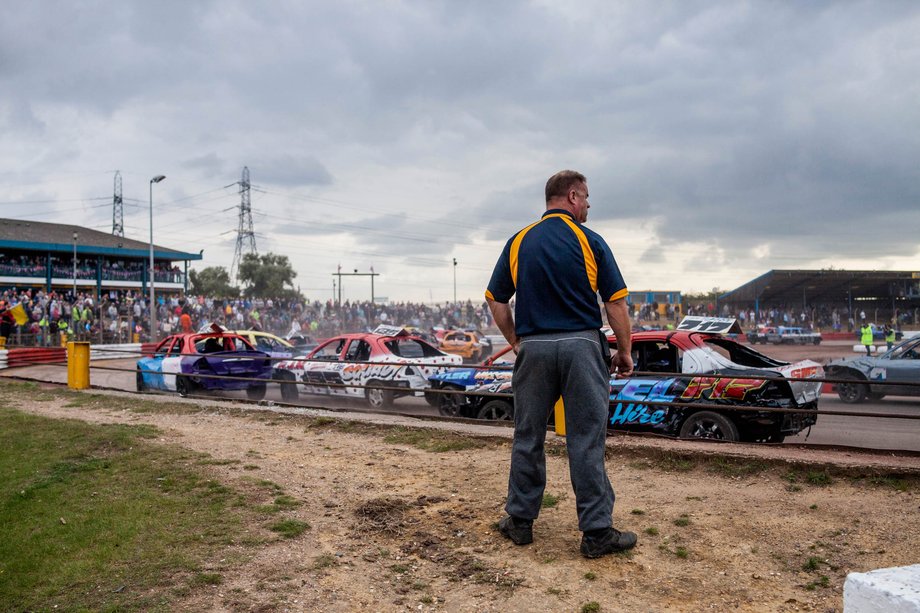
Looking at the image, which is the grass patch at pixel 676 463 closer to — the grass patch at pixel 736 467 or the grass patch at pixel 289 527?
the grass patch at pixel 736 467

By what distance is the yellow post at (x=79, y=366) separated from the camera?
45.2 feet

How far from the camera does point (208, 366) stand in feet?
43.3

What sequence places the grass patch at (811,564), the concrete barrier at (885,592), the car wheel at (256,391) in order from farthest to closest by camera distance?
the car wheel at (256,391), the grass patch at (811,564), the concrete barrier at (885,592)

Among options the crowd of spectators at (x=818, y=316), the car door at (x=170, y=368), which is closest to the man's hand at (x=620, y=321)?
the car door at (x=170, y=368)


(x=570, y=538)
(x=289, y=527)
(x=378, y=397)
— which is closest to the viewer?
(x=570, y=538)

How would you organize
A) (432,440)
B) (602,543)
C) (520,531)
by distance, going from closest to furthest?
(602,543) → (520,531) → (432,440)

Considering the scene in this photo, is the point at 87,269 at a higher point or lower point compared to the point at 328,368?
higher

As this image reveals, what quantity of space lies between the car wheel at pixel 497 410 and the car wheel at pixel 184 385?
22.0ft

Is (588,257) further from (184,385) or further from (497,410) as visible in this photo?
(184,385)

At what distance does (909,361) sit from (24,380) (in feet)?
61.6

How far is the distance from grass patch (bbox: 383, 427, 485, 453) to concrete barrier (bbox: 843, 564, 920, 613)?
5170mm

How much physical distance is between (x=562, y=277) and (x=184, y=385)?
11.2m

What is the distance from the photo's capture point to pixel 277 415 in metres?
9.31

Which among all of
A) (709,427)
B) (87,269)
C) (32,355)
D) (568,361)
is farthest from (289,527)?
(87,269)
